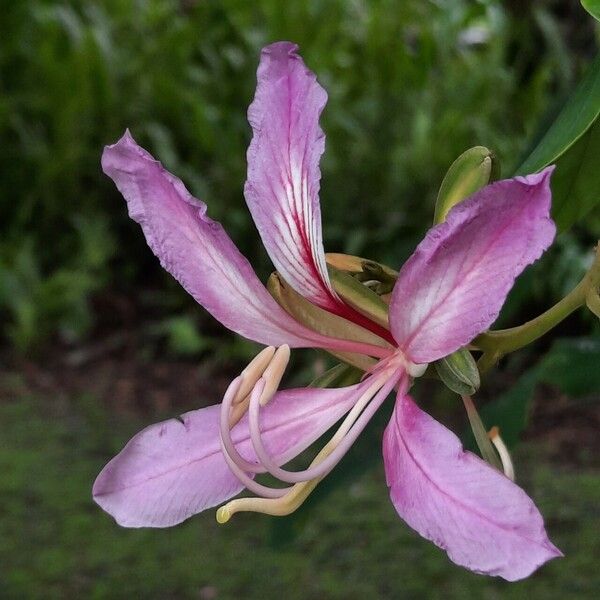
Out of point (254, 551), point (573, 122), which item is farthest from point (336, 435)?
point (254, 551)

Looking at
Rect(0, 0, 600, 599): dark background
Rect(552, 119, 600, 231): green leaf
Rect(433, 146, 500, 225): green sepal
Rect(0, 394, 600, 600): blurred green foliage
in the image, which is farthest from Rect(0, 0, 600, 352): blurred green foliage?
Rect(433, 146, 500, 225): green sepal

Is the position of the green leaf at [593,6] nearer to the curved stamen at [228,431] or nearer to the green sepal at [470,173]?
the green sepal at [470,173]

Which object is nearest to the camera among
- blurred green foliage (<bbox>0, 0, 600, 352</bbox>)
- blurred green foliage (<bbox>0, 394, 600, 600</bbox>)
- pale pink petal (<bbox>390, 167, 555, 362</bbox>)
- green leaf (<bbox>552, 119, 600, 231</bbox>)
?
pale pink petal (<bbox>390, 167, 555, 362</bbox>)

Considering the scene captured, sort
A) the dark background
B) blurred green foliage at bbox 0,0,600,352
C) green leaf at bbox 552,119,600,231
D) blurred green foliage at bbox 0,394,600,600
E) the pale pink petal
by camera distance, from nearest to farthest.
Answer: the pale pink petal, green leaf at bbox 552,119,600,231, blurred green foliage at bbox 0,394,600,600, the dark background, blurred green foliage at bbox 0,0,600,352

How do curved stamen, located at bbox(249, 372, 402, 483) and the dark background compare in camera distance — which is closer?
curved stamen, located at bbox(249, 372, 402, 483)

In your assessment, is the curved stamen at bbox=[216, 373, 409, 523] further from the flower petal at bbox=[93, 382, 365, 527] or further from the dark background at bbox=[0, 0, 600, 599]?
the dark background at bbox=[0, 0, 600, 599]

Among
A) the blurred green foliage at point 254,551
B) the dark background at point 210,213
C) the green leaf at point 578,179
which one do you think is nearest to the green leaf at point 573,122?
the green leaf at point 578,179

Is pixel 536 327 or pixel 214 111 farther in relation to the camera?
pixel 214 111

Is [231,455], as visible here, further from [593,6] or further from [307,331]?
[593,6]
